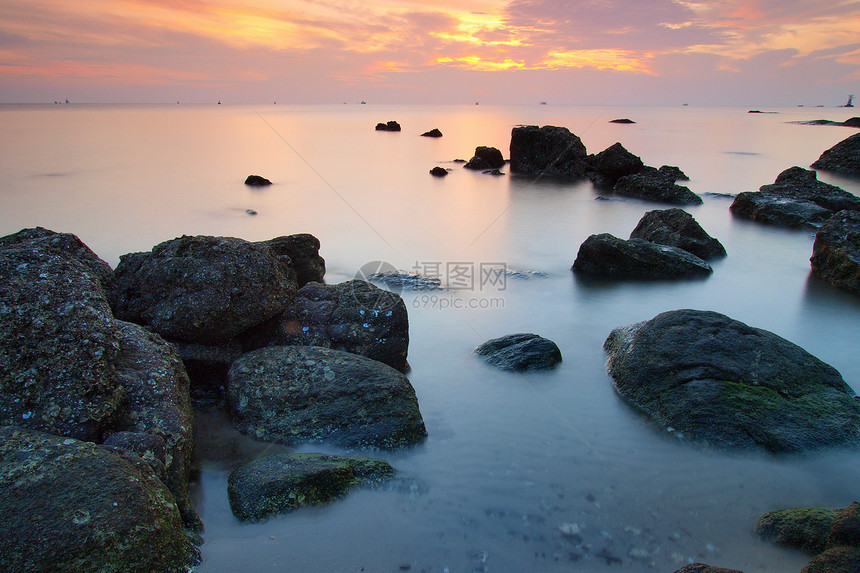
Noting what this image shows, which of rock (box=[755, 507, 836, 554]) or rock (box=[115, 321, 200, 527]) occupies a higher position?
rock (box=[115, 321, 200, 527])

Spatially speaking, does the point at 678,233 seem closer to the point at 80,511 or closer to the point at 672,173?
the point at 672,173

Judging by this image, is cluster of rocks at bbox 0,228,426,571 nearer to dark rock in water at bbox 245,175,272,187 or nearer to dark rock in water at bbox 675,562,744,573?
dark rock in water at bbox 675,562,744,573

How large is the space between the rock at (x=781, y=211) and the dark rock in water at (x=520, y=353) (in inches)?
398

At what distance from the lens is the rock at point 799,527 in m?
3.21

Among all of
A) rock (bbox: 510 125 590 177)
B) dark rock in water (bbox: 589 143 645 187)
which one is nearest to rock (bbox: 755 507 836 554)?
dark rock in water (bbox: 589 143 645 187)

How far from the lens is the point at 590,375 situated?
5.58 m

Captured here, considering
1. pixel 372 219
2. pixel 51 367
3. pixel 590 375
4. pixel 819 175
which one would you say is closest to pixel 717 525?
Answer: pixel 590 375

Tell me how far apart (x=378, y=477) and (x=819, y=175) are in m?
24.7

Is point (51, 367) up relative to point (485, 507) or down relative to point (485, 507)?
up

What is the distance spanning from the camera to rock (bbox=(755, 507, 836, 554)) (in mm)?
3209

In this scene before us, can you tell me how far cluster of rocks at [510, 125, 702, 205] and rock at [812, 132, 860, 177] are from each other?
7417 mm

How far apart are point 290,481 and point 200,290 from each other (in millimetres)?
2072

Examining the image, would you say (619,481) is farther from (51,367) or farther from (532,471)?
(51,367)

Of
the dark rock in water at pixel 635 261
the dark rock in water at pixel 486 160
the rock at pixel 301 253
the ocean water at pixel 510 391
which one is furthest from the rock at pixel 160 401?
the dark rock in water at pixel 486 160
